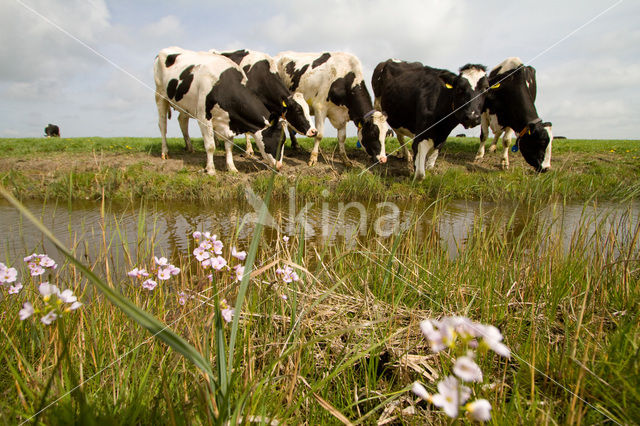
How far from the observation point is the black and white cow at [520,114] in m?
8.25

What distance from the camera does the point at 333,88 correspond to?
31.9 feet

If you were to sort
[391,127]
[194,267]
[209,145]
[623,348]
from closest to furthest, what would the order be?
[623,348]
[194,267]
[209,145]
[391,127]

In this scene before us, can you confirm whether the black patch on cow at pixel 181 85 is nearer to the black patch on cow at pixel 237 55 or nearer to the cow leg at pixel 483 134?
the black patch on cow at pixel 237 55

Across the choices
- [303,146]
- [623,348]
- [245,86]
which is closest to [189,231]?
[623,348]

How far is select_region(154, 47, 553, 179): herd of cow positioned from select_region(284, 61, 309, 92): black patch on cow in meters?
0.03

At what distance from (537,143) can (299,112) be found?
608cm

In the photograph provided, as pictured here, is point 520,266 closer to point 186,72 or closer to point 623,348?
point 623,348

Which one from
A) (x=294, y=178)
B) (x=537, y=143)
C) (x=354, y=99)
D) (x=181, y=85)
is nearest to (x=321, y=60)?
(x=354, y=99)

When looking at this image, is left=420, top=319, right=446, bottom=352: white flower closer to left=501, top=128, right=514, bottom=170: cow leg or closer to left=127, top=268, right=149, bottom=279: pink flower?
left=127, top=268, right=149, bottom=279: pink flower

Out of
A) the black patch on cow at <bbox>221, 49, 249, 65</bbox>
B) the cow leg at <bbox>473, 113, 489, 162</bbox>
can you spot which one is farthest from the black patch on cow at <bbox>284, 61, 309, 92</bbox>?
the cow leg at <bbox>473, 113, 489, 162</bbox>

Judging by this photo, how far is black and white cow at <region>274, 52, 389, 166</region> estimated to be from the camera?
951 cm

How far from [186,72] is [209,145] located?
196cm

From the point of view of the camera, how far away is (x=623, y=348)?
1.17m

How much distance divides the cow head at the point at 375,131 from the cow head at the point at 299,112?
4.55ft
